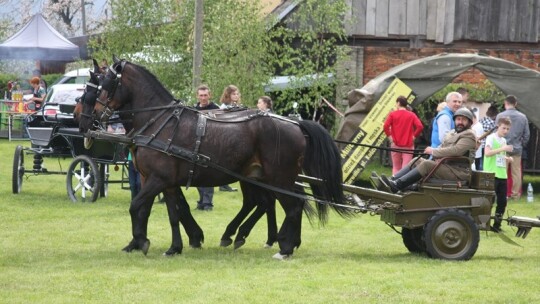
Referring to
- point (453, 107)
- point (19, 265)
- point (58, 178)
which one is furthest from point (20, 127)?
point (19, 265)

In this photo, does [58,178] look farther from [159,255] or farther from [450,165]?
[450,165]

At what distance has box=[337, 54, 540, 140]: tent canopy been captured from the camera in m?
20.6

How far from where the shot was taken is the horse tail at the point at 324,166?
43.0 feet

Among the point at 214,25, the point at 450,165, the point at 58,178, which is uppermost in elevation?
the point at 214,25

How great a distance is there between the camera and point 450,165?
12.7 m

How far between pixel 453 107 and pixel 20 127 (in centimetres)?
1880

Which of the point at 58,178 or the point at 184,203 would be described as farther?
the point at 58,178

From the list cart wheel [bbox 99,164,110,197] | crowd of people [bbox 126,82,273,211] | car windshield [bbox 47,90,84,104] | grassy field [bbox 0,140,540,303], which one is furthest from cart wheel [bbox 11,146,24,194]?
car windshield [bbox 47,90,84,104]

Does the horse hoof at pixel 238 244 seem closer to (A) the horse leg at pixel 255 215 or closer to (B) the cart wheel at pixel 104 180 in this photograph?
(A) the horse leg at pixel 255 215

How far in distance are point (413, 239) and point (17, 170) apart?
28.1ft

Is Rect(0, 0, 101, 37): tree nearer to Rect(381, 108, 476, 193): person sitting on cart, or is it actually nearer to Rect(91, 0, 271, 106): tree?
Rect(91, 0, 271, 106): tree

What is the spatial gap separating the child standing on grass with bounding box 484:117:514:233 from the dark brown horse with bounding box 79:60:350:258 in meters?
3.75

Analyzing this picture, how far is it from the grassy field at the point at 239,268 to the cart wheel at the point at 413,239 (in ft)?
0.60

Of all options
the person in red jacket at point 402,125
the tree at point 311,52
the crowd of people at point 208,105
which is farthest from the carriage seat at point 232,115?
the tree at point 311,52
